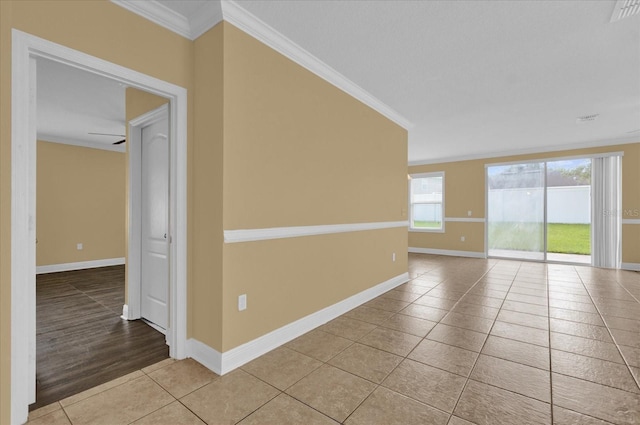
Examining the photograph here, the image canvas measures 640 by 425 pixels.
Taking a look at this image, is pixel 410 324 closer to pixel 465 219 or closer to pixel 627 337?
pixel 627 337

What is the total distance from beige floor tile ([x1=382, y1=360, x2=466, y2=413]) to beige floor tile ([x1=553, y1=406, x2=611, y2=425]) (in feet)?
1.63

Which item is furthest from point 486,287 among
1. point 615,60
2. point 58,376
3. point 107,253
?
point 107,253

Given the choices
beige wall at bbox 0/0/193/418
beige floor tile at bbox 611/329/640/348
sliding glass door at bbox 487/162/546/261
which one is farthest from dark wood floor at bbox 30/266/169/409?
sliding glass door at bbox 487/162/546/261

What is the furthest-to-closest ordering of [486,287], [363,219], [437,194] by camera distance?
[437,194] → [486,287] → [363,219]

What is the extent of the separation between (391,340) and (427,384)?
676 millimetres

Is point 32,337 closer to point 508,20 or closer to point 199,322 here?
point 199,322

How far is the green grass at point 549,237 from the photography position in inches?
263

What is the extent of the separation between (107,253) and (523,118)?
8563 mm

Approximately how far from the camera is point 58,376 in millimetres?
2088

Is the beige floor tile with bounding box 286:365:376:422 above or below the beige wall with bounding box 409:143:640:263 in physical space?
below

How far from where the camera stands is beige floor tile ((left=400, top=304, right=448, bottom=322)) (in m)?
3.24

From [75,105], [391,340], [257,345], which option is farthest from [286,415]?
[75,105]

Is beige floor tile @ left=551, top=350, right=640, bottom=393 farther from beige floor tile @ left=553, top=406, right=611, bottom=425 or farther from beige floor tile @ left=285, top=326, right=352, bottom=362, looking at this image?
beige floor tile @ left=285, top=326, right=352, bottom=362

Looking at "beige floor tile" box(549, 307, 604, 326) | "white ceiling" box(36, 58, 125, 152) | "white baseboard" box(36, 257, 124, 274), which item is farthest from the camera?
"white baseboard" box(36, 257, 124, 274)
